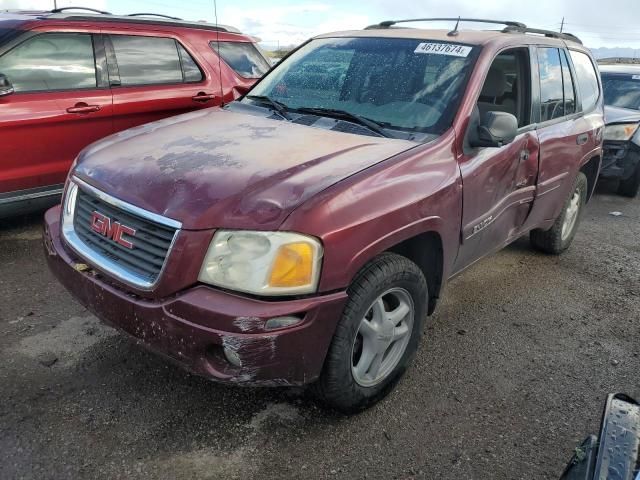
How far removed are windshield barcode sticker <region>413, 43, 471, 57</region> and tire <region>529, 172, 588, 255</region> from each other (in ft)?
6.00

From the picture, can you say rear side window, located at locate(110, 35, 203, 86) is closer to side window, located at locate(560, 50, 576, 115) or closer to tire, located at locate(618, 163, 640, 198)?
side window, located at locate(560, 50, 576, 115)

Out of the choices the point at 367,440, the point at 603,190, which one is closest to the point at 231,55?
the point at 367,440

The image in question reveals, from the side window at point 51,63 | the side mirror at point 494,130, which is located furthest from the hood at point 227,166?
the side window at point 51,63

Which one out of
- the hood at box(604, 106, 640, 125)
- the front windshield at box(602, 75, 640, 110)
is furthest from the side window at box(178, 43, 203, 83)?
the front windshield at box(602, 75, 640, 110)

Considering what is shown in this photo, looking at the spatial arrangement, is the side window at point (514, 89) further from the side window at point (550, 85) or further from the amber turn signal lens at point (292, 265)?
the amber turn signal lens at point (292, 265)

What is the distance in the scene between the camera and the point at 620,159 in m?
6.95

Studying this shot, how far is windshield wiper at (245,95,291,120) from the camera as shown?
3.30 m

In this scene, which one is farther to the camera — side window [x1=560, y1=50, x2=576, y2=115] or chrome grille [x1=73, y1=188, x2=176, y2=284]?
side window [x1=560, y1=50, x2=576, y2=115]

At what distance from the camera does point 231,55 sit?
5.79 m

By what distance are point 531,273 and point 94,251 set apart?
11.1 feet

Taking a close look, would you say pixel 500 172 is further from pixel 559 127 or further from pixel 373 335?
pixel 373 335

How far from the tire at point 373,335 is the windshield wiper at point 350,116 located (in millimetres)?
751

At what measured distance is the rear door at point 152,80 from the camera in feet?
15.9

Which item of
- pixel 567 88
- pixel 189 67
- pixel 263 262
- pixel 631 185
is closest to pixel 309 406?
pixel 263 262
